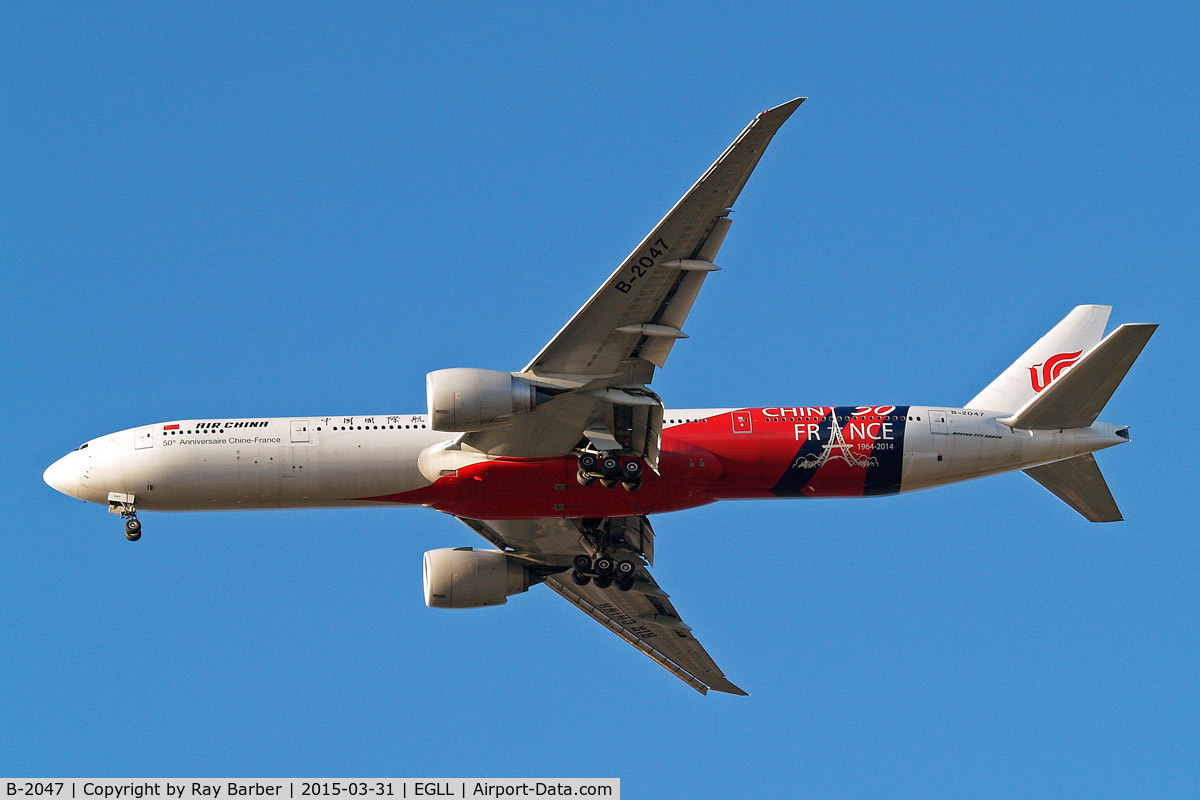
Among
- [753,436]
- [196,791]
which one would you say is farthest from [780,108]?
[196,791]

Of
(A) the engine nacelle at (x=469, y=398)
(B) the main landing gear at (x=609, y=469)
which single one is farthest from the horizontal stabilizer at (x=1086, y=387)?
(A) the engine nacelle at (x=469, y=398)

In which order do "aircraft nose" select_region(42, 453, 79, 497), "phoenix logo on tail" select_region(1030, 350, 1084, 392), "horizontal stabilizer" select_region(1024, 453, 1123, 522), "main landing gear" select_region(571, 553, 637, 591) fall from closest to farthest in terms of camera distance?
1. "aircraft nose" select_region(42, 453, 79, 497)
2. "horizontal stabilizer" select_region(1024, 453, 1123, 522)
3. "main landing gear" select_region(571, 553, 637, 591)
4. "phoenix logo on tail" select_region(1030, 350, 1084, 392)

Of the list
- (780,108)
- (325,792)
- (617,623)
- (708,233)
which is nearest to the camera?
(780,108)

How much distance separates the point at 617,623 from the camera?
49594mm

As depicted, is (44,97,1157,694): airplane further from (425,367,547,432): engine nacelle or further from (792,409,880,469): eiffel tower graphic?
(425,367,547,432): engine nacelle

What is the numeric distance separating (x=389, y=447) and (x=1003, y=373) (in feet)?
66.3

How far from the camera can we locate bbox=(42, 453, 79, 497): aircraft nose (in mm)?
41000

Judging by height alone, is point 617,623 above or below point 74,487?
below

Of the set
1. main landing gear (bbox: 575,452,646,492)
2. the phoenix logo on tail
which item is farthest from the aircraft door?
the phoenix logo on tail

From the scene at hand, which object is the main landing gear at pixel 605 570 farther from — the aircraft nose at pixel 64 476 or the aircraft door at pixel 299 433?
the aircraft nose at pixel 64 476

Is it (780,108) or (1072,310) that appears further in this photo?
(1072,310)

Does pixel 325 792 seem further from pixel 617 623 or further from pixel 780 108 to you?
pixel 780 108

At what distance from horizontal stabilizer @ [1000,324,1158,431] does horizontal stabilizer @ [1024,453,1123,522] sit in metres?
2.38
